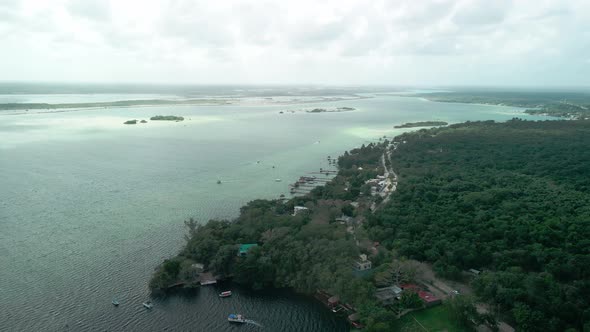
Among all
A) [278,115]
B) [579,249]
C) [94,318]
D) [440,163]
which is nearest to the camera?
[94,318]

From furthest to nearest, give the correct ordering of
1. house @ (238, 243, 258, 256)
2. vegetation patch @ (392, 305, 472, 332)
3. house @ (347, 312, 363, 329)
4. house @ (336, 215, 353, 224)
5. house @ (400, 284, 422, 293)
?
house @ (336, 215, 353, 224) < house @ (238, 243, 258, 256) < house @ (400, 284, 422, 293) < house @ (347, 312, 363, 329) < vegetation patch @ (392, 305, 472, 332)

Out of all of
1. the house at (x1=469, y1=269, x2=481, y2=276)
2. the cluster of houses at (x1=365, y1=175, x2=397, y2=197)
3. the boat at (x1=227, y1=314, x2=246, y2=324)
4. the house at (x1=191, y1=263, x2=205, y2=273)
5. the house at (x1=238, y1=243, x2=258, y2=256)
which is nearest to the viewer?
the boat at (x1=227, y1=314, x2=246, y2=324)

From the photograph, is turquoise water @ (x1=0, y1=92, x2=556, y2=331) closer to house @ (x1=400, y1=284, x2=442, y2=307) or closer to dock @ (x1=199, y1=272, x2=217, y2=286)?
dock @ (x1=199, y1=272, x2=217, y2=286)

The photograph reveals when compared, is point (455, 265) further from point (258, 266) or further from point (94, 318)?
point (94, 318)

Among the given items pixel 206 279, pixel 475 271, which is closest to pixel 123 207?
pixel 206 279


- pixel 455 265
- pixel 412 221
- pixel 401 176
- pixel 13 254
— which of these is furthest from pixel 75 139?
pixel 455 265

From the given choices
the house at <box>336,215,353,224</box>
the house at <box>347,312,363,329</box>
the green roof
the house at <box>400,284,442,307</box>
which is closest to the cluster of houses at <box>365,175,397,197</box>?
the house at <box>336,215,353,224</box>

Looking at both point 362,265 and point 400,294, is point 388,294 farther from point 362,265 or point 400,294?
point 362,265
